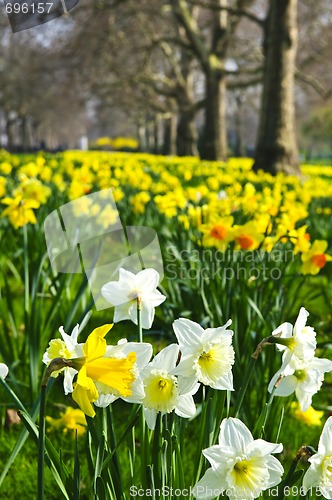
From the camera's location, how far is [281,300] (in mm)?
1889

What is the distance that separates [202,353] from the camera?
818 mm

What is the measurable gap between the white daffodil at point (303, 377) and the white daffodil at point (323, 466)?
0.40ft

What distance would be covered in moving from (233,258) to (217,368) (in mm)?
1186

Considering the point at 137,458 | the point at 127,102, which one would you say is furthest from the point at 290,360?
the point at 127,102

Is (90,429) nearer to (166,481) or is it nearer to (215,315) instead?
(166,481)

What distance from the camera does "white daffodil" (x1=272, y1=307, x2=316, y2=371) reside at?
33.9 inches

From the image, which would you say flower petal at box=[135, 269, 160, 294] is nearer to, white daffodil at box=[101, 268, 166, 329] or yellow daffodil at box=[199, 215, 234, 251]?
white daffodil at box=[101, 268, 166, 329]

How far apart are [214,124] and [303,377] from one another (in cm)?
1547

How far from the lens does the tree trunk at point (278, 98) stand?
9.50m

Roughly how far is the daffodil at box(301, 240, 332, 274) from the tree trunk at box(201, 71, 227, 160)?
14.2 m

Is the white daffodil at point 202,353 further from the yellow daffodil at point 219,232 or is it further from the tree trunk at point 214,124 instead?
the tree trunk at point 214,124

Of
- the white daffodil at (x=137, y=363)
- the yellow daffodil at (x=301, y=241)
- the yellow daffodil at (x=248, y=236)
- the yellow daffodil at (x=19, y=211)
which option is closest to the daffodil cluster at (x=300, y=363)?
the white daffodil at (x=137, y=363)

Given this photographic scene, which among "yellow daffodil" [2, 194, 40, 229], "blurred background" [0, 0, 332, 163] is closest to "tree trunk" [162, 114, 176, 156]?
"blurred background" [0, 0, 332, 163]

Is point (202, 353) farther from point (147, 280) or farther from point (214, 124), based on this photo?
point (214, 124)
